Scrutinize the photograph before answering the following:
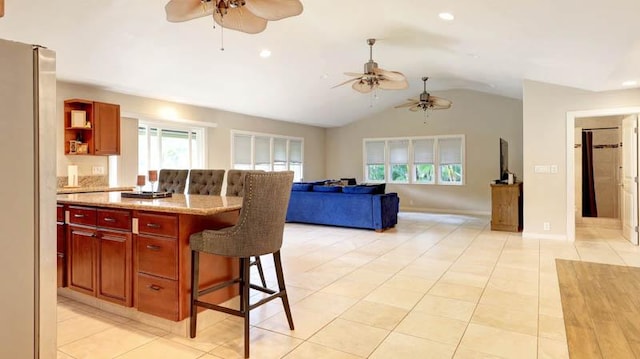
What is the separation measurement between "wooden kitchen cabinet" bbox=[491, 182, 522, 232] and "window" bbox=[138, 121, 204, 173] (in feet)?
19.0

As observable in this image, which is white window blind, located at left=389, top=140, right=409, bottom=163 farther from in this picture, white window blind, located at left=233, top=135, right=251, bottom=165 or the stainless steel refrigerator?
the stainless steel refrigerator

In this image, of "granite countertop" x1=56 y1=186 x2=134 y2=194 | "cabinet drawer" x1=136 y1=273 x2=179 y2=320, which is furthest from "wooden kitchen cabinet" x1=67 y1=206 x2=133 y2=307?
"granite countertop" x1=56 y1=186 x2=134 y2=194

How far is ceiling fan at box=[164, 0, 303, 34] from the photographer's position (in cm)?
257

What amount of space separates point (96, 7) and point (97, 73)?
1708 millimetres

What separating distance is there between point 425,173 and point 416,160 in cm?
43

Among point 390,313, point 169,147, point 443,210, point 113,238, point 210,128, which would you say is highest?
point 210,128

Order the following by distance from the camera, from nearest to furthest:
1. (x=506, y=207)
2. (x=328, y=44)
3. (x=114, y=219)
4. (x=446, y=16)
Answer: (x=114, y=219), (x=446, y=16), (x=328, y=44), (x=506, y=207)

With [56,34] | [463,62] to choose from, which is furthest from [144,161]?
[463,62]

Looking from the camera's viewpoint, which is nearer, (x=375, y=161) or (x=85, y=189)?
(x=85, y=189)

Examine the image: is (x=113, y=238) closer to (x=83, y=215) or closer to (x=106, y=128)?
(x=83, y=215)

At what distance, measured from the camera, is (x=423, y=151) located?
1030 centimetres

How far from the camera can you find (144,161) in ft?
22.2

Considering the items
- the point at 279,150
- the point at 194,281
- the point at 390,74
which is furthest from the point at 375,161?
the point at 194,281

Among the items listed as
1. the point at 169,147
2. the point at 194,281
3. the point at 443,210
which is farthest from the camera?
the point at 443,210
